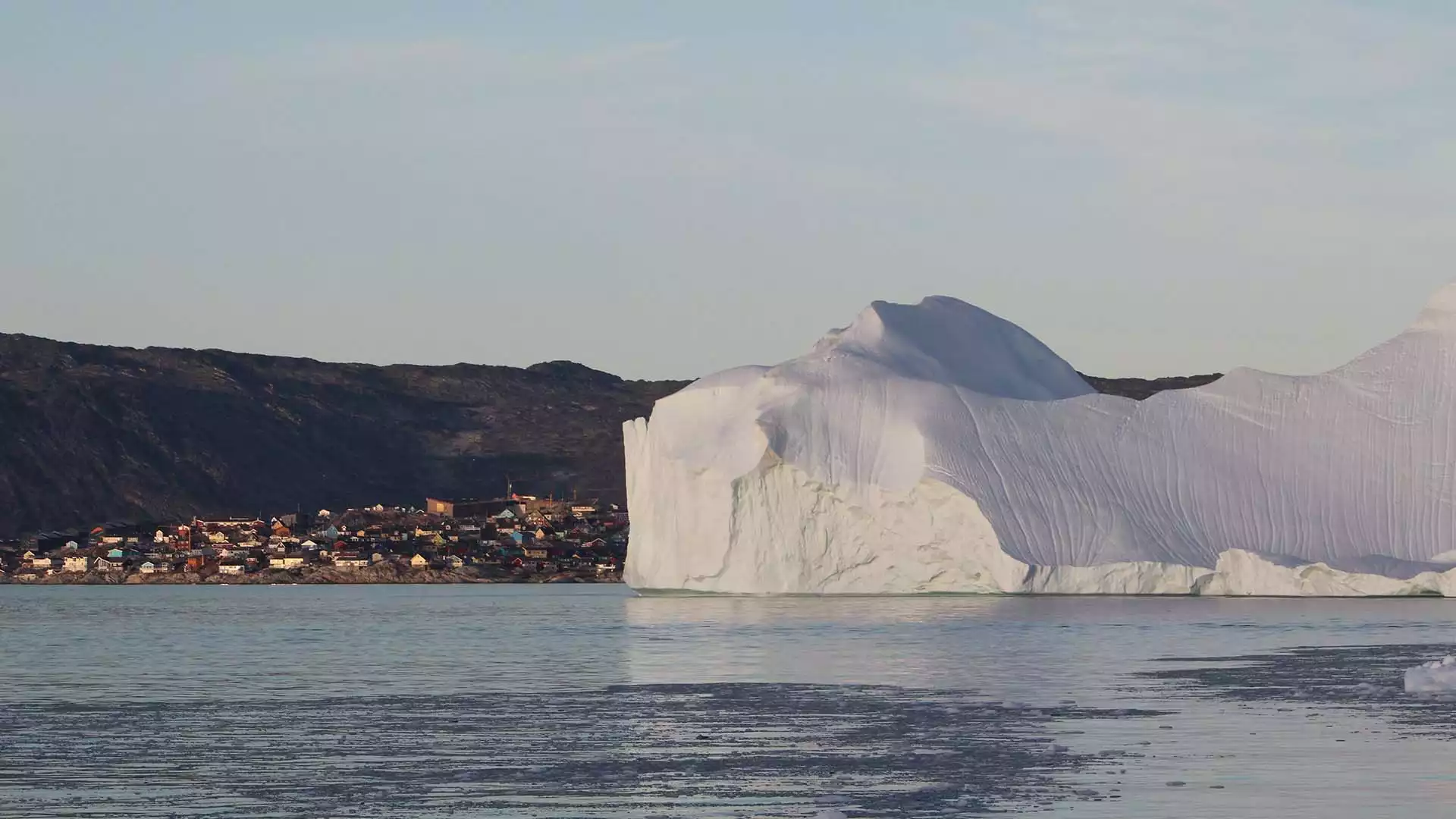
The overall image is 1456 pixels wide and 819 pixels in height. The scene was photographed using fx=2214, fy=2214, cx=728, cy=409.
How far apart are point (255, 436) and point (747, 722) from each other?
525 ft

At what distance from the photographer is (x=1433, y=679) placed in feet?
72.8

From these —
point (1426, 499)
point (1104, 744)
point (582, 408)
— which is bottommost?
point (1104, 744)

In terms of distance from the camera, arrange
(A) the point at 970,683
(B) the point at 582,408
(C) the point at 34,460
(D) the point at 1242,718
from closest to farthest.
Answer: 1. (D) the point at 1242,718
2. (A) the point at 970,683
3. (C) the point at 34,460
4. (B) the point at 582,408

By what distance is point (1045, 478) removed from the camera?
49844 mm

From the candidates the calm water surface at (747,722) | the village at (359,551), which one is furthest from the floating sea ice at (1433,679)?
the village at (359,551)

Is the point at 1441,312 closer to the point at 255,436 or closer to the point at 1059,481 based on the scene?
the point at 1059,481

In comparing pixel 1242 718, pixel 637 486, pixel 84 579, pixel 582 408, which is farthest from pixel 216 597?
pixel 582 408

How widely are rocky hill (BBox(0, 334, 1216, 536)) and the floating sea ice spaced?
457 ft

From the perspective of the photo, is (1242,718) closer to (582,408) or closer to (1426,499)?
(1426,499)

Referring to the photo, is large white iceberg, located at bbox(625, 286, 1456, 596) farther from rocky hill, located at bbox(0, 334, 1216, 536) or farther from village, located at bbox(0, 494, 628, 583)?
rocky hill, located at bbox(0, 334, 1216, 536)

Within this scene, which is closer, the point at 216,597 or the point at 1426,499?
the point at 1426,499

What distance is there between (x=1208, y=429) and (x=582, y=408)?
480ft

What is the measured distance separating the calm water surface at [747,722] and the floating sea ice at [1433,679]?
328 millimetres

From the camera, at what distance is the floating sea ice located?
72.3 feet
